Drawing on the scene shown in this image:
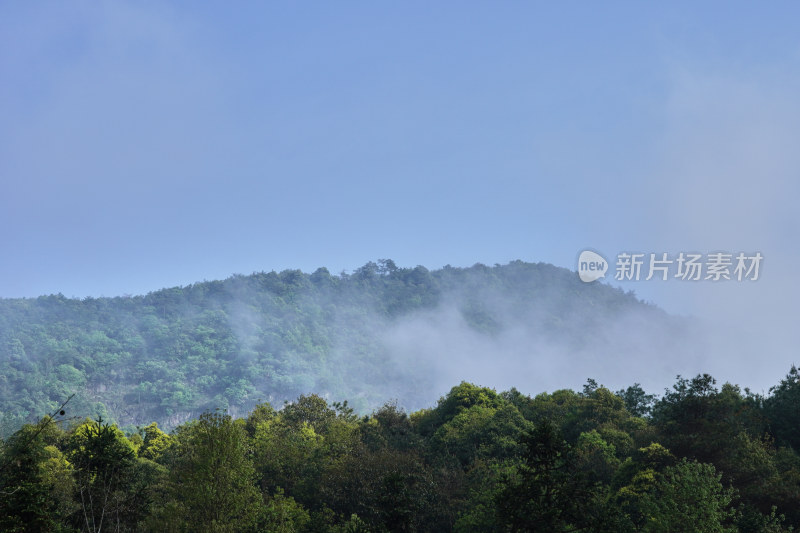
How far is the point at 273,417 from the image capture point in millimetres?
85562

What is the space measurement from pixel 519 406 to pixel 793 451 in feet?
120

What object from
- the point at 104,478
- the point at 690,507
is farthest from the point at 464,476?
the point at 104,478

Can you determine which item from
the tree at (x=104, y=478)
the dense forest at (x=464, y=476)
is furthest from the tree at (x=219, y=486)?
the tree at (x=104, y=478)

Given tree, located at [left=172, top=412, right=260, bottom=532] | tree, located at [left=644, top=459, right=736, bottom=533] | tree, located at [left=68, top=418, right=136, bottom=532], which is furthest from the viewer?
tree, located at [left=68, top=418, right=136, bottom=532]

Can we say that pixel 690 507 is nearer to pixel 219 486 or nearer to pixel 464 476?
pixel 464 476

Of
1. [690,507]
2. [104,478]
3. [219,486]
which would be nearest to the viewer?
[690,507]

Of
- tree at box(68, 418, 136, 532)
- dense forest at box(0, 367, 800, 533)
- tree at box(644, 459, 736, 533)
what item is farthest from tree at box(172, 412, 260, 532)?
tree at box(644, 459, 736, 533)

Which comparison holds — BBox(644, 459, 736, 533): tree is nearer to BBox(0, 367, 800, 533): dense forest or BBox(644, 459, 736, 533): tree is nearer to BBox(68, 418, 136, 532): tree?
BBox(0, 367, 800, 533): dense forest

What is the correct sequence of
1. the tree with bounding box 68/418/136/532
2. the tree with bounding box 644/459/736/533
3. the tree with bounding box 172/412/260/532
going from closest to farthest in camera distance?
the tree with bounding box 644/459/736/533 < the tree with bounding box 172/412/260/532 < the tree with bounding box 68/418/136/532

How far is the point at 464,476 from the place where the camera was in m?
55.8

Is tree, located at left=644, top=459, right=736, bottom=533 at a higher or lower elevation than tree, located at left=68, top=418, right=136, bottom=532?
higher

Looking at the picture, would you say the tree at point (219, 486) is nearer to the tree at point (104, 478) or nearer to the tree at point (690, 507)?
the tree at point (104, 478)

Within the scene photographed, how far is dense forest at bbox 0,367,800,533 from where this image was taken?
123 feet

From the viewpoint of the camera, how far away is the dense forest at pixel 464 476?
37.6 metres
